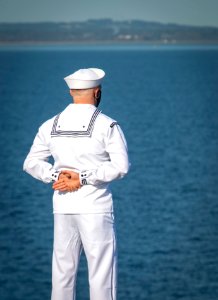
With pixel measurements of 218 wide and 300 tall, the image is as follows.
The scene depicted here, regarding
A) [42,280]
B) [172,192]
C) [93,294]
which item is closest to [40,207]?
[172,192]

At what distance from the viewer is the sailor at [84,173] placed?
5.35 meters

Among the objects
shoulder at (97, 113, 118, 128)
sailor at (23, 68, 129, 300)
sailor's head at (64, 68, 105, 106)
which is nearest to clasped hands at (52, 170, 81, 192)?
sailor at (23, 68, 129, 300)

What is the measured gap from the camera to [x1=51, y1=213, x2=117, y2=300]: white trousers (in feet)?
17.7

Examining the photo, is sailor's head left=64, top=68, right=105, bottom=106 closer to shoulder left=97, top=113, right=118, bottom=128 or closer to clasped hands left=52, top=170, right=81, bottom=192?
shoulder left=97, top=113, right=118, bottom=128

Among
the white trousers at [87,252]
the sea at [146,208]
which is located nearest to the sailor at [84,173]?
the white trousers at [87,252]

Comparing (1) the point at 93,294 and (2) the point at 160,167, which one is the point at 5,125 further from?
(1) the point at 93,294

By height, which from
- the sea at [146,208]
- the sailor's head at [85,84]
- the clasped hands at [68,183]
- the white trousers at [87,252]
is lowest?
the sea at [146,208]

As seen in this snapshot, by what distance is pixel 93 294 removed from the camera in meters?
5.56

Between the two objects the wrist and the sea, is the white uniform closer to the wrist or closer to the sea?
the wrist

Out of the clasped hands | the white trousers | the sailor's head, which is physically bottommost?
the white trousers

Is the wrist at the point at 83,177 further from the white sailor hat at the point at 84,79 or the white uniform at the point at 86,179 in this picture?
the white sailor hat at the point at 84,79

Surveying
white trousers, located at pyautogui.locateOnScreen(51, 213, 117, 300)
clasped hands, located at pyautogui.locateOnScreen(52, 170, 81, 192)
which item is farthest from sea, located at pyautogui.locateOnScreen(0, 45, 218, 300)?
clasped hands, located at pyautogui.locateOnScreen(52, 170, 81, 192)

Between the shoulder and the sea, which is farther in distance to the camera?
the sea

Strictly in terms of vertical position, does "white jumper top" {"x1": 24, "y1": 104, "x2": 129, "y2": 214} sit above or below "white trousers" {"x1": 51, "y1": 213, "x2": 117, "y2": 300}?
above
